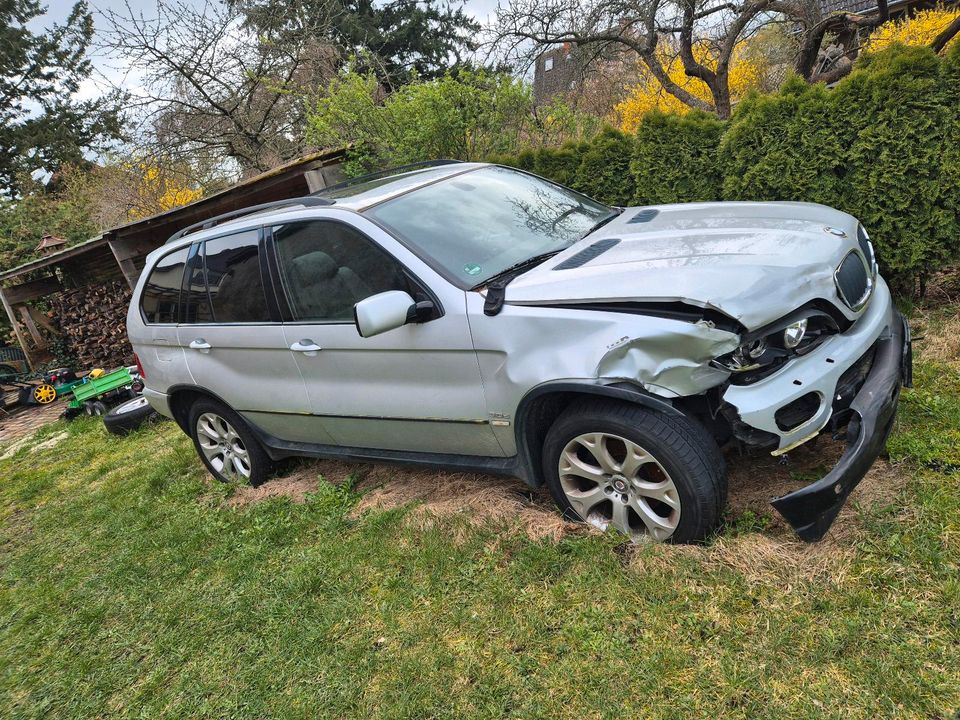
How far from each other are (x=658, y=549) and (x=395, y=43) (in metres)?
20.0

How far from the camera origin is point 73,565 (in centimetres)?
417

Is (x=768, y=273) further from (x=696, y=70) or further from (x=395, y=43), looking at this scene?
(x=395, y=43)

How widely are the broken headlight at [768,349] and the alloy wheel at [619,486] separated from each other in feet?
1.59

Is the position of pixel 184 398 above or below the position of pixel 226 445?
above

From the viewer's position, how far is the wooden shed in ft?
30.1

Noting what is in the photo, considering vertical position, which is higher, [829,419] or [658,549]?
[829,419]

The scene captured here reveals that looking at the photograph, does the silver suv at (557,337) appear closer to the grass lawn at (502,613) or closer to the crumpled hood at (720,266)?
the crumpled hood at (720,266)

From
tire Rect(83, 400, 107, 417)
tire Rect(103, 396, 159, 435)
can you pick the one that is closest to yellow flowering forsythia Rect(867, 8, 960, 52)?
tire Rect(103, 396, 159, 435)

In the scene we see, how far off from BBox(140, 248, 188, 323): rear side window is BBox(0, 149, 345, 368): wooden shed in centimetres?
443

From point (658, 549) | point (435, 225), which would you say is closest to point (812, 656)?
point (658, 549)

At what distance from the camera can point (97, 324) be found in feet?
39.0

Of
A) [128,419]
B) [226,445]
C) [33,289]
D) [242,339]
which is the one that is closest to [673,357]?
[242,339]

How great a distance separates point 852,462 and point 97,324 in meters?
13.1

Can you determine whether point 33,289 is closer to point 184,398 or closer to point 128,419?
point 128,419
